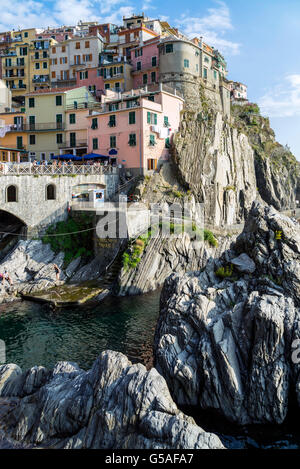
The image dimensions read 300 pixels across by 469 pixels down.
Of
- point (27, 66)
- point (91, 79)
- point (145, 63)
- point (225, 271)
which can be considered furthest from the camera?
point (27, 66)

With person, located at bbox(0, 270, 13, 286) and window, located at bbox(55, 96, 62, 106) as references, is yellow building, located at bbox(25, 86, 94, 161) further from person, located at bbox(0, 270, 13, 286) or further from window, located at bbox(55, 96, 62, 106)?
person, located at bbox(0, 270, 13, 286)

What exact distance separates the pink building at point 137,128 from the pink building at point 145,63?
884 cm

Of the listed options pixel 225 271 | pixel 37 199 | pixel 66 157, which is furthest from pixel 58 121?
pixel 225 271

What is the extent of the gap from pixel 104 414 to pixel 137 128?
42.6 meters

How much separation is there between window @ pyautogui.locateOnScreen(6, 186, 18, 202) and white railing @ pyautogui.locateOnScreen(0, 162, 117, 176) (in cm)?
163

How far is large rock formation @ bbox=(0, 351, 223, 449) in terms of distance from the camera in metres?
12.7

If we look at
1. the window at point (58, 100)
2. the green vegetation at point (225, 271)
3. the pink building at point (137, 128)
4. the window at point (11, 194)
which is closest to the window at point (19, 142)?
the window at point (58, 100)

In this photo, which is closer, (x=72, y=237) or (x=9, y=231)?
(x=72, y=237)

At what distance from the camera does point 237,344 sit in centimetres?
1773

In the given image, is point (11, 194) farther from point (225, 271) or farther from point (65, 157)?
point (225, 271)

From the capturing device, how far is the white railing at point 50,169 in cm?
4353

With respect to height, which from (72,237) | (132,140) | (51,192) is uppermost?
(132,140)

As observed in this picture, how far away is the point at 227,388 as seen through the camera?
55.2 feet
